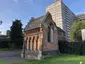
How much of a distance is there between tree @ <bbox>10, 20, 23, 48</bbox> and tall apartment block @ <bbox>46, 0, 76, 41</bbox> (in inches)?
1113

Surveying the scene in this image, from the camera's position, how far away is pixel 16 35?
6444 centimetres

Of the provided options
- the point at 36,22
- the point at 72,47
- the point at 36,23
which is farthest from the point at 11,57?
the point at 72,47

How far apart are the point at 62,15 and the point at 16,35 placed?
113 ft

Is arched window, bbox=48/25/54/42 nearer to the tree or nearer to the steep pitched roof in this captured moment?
the steep pitched roof

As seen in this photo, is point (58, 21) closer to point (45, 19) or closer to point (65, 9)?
point (65, 9)

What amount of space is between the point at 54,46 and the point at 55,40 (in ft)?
4.26

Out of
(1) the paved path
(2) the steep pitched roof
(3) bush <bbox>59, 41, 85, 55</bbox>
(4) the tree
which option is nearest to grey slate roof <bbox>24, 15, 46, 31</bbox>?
(2) the steep pitched roof

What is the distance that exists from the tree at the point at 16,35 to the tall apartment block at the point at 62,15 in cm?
2827

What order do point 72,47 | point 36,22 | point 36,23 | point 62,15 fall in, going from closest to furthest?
1. point 36,23
2. point 36,22
3. point 72,47
4. point 62,15

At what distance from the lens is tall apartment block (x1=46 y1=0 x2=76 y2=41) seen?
88.0 meters

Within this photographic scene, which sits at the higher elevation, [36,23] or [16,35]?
[36,23]

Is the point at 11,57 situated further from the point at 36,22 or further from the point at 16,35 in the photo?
the point at 16,35

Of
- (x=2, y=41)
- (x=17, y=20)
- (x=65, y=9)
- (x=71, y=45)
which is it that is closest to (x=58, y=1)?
(x=65, y=9)

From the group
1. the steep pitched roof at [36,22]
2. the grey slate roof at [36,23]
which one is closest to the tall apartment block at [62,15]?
the grey slate roof at [36,23]
